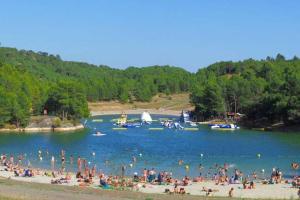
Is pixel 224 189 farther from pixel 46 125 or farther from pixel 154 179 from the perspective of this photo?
pixel 46 125

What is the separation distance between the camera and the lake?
7256 cm

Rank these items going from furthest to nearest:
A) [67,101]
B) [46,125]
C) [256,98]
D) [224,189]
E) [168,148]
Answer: [256,98] → [67,101] → [46,125] → [168,148] → [224,189]

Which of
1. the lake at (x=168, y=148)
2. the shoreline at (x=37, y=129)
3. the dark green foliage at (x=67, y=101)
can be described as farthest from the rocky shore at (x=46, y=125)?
the lake at (x=168, y=148)

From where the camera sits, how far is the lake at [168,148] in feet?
238

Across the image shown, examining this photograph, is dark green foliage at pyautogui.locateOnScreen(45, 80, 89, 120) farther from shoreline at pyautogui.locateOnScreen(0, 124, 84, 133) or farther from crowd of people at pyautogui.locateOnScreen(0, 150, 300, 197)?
crowd of people at pyautogui.locateOnScreen(0, 150, 300, 197)

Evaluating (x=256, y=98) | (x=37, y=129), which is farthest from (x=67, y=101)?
(x=256, y=98)

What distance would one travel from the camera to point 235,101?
161 metres

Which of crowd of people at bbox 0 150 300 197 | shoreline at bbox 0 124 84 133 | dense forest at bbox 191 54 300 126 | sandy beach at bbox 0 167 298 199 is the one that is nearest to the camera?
sandy beach at bbox 0 167 298 199

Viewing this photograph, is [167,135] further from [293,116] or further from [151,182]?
[151,182]

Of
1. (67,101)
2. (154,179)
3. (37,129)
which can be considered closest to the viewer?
(154,179)

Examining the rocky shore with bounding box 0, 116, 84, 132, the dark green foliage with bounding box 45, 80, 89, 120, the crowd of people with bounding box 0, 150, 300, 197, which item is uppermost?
the dark green foliage with bounding box 45, 80, 89, 120

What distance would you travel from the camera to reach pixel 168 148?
92750mm

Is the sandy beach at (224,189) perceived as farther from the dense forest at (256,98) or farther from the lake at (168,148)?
the dense forest at (256,98)

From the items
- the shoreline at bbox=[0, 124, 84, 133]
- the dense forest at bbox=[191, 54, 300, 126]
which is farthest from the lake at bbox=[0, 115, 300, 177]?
the dense forest at bbox=[191, 54, 300, 126]
